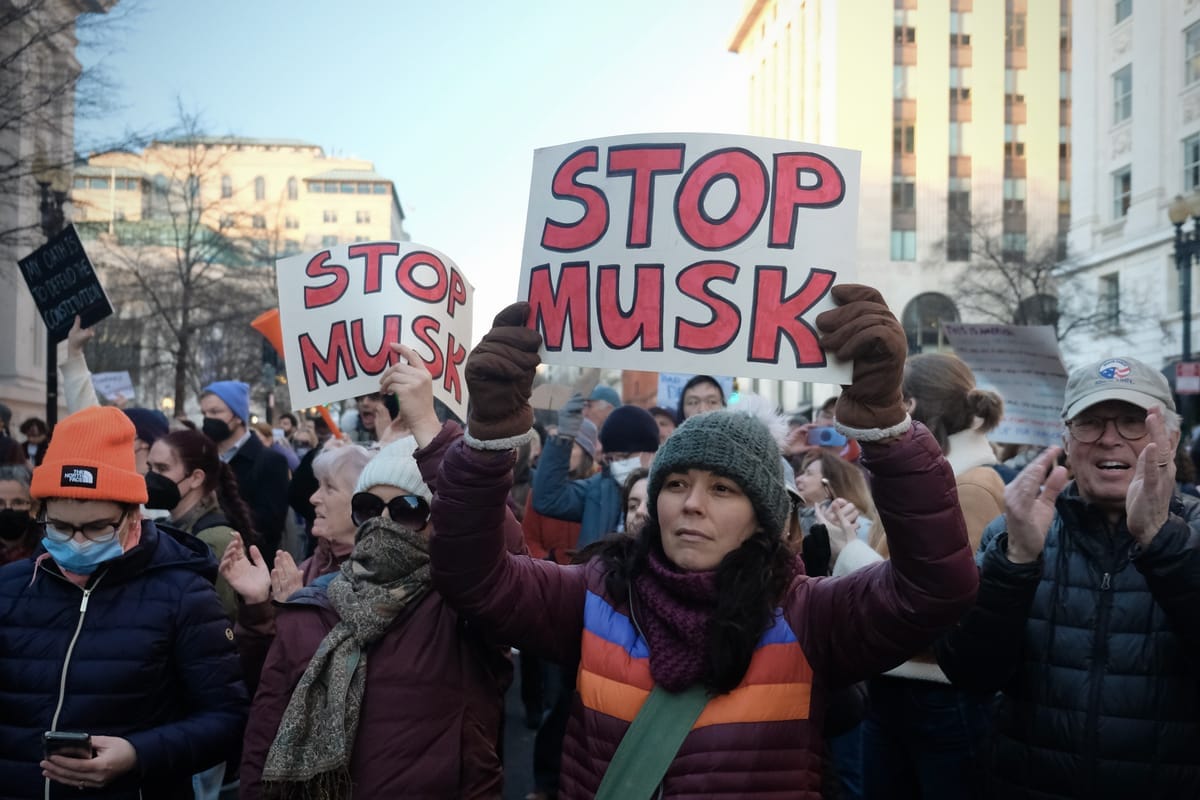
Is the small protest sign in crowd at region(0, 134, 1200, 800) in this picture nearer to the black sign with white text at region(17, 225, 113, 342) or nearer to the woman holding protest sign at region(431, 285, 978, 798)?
the woman holding protest sign at region(431, 285, 978, 798)

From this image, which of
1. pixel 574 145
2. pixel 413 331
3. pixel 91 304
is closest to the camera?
pixel 574 145

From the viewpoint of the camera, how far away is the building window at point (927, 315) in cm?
5072

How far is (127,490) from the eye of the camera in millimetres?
3180

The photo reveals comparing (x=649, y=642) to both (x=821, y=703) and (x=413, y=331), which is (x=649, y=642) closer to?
(x=821, y=703)

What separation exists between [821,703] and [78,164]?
16.2m

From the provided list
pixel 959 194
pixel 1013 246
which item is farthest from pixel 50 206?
Answer: pixel 959 194

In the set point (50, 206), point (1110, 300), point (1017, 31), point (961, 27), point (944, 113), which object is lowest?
point (50, 206)

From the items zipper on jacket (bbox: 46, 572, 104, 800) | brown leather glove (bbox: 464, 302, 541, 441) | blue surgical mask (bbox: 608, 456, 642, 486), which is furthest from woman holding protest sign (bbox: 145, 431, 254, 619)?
brown leather glove (bbox: 464, 302, 541, 441)

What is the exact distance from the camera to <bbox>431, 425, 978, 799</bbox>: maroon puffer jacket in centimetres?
221

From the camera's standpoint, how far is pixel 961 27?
5444 cm

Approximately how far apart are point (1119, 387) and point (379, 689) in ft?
7.39

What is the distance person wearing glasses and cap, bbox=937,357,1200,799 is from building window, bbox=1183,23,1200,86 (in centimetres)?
3162

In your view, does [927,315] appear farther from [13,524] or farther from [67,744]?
[67,744]

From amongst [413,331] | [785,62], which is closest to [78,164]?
[413,331]
